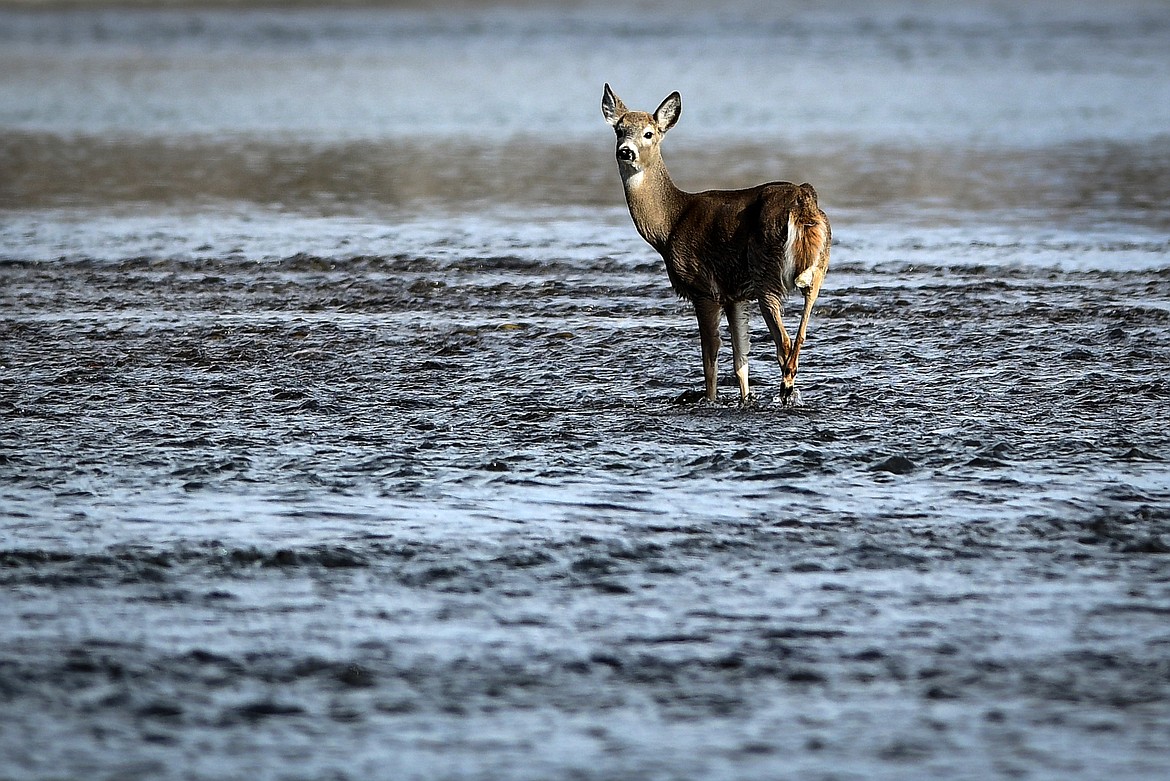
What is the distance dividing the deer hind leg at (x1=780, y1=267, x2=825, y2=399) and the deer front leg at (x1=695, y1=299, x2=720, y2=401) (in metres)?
0.37

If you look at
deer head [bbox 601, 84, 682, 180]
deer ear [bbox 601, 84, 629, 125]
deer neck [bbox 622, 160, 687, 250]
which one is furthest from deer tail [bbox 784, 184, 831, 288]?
deer ear [bbox 601, 84, 629, 125]

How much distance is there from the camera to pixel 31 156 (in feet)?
70.9

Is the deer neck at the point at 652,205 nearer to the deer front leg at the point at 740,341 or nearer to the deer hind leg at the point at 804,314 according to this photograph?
the deer front leg at the point at 740,341

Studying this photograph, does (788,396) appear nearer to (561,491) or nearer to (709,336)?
(709,336)

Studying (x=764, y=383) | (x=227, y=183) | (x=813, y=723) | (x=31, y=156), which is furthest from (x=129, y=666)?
(x=31, y=156)

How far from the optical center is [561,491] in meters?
7.25

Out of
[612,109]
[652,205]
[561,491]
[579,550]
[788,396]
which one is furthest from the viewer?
[612,109]

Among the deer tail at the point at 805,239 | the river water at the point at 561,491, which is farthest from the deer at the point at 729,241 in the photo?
the river water at the point at 561,491

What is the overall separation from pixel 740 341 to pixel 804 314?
0.37 m

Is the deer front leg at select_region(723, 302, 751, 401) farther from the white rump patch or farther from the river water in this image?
the white rump patch

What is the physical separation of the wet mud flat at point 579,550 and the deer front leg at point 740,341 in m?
0.22

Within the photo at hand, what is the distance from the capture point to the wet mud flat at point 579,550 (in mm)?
4852

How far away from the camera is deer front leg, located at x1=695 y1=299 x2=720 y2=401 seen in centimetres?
894

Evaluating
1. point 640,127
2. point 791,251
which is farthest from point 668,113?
point 791,251
